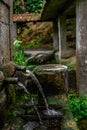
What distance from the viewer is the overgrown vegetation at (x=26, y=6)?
1678 cm

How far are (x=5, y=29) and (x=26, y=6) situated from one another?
12915 mm

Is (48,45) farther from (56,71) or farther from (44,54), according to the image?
(56,71)

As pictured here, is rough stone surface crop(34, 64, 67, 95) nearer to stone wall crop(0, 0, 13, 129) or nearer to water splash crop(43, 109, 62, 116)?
stone wall crop(0, 0, 13, 129)

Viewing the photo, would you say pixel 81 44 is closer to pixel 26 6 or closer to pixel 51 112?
pixel 51 112

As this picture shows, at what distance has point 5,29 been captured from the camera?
4.93m

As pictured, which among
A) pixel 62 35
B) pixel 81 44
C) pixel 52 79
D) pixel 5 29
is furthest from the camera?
pixel 62 35

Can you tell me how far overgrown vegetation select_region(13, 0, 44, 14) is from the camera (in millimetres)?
16777

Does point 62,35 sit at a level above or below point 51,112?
above

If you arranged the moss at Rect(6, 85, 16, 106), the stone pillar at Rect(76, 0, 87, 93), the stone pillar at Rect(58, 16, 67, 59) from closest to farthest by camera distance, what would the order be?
the moss at Rect(6, 85, 16, 106) → the stone pillar at Rect(76, 0, 87, 93) → the stone pillar at Rect(58, 16, 67, 59)

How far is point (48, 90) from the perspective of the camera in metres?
5.41

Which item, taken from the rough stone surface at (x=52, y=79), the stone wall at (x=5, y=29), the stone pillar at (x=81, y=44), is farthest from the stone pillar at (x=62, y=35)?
the stone wall at (x=5, y=29)

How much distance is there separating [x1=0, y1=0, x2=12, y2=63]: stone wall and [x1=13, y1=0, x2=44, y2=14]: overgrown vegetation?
37.7 ft

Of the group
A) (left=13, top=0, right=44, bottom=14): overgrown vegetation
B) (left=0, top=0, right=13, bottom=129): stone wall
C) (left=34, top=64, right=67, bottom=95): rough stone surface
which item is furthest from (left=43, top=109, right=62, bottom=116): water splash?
(left=13, top=0, right=44, bottom=14): overgrown vegetation

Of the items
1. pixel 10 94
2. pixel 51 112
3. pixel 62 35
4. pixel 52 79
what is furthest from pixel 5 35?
pixel 62 35
